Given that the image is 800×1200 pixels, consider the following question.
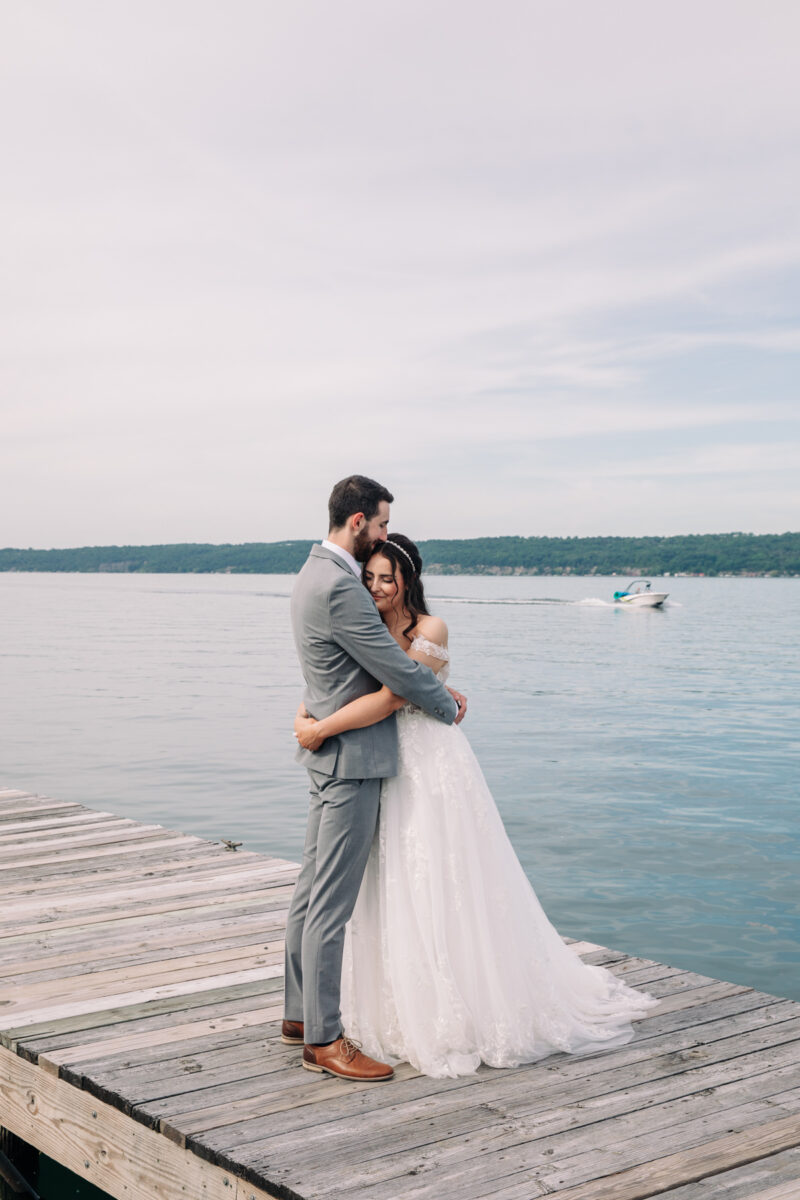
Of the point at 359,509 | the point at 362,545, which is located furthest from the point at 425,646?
the point at 359,509

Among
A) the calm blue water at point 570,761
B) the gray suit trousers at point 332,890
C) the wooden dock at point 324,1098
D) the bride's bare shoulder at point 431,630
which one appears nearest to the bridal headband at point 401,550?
the bride's bare shoulder at point 431,630

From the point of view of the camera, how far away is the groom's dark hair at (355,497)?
382 cm

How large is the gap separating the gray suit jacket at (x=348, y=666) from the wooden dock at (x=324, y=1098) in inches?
47.1

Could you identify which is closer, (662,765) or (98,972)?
(98,972)

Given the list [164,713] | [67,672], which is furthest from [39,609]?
[164,713]

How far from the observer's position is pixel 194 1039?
434 cm

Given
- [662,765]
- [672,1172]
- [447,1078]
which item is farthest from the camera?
[662,765]

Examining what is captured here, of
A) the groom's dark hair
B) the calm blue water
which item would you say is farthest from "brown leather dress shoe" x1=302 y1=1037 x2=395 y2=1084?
the calm blue water

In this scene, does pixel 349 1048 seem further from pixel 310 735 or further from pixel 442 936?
pixel 310 735

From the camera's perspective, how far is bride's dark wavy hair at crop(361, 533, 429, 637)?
3998mm

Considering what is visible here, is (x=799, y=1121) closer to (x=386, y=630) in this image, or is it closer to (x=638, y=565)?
(x=386, y=630)

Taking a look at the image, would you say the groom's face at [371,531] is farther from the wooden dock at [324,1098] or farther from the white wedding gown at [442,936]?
the wooden dock at [324,1098]

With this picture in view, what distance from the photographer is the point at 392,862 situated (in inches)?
160

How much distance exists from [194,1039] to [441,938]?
1.17 metres
